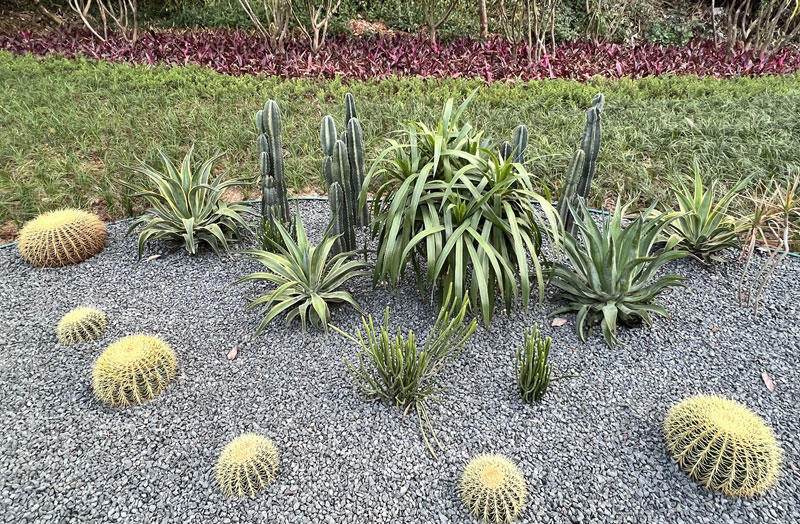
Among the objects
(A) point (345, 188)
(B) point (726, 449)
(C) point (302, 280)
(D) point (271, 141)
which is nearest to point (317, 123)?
(D) point (271, 141)

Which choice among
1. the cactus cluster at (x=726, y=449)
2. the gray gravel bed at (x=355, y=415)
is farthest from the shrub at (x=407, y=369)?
the cactus cluster at (x=726, y=449)

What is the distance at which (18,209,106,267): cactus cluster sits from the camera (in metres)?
3.06

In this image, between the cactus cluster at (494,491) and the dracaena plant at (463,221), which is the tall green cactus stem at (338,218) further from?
the cactus cluster at (494,491)

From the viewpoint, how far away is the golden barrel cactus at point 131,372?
214 centimetres

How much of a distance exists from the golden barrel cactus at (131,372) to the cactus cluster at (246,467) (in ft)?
1.84

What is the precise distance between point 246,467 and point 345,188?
144 cm

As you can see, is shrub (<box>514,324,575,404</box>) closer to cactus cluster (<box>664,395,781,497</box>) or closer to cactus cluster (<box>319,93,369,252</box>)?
cactus cluster (<box>664,395,781,497</box>)

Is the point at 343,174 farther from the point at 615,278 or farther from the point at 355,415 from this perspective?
the point at 615,278

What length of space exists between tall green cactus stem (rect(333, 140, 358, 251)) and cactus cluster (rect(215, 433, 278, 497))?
125cm

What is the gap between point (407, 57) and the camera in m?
6.48


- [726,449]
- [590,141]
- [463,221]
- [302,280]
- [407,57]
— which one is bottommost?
[726,449]

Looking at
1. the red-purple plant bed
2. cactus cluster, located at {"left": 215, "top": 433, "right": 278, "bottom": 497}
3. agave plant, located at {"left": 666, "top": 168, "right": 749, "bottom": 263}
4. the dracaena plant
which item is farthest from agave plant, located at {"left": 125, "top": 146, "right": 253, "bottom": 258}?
the red-purple plant bed

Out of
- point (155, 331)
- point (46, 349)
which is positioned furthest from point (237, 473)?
point (46, 349)

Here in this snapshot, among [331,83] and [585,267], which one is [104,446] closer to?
[585,267]
